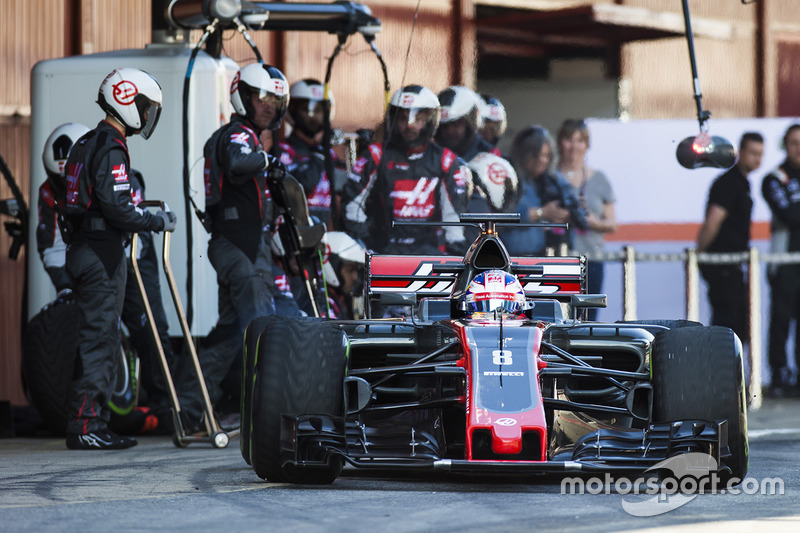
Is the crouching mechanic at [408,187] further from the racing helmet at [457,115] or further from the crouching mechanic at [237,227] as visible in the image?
the crouching mechanic at [237,227]

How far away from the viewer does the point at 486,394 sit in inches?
249

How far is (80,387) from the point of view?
29.5ft

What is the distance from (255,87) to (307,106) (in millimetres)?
1959

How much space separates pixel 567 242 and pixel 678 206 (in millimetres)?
1043

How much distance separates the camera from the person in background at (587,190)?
42.9ft

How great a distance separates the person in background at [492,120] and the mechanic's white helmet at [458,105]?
1.24 feet

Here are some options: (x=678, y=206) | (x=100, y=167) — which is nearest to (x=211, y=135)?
(x=100, y=167)

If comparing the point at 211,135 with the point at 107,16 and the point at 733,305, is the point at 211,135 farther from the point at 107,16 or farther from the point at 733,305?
the point at 733,305

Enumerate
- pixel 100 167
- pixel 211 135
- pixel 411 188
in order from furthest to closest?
pixel 411 188
pixel 211 135
pixel 100 167

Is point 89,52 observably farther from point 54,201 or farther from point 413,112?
→ point 413,112

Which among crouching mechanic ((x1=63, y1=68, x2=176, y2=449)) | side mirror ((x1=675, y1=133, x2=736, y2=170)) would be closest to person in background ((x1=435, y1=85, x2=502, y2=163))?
side mirror ((x1=675, y1=133, x2=736, y2=170))

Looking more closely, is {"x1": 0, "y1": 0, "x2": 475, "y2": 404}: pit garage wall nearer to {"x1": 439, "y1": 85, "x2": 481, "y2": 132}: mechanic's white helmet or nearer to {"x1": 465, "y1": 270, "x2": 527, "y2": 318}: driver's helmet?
{"x1": 439, "y1": 85, "x2": 481, "y2": 132}: mechanic's white helmet

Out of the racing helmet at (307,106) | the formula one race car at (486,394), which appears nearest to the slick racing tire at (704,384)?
the formula one race car at (486,394)

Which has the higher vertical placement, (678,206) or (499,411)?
(678,206)
